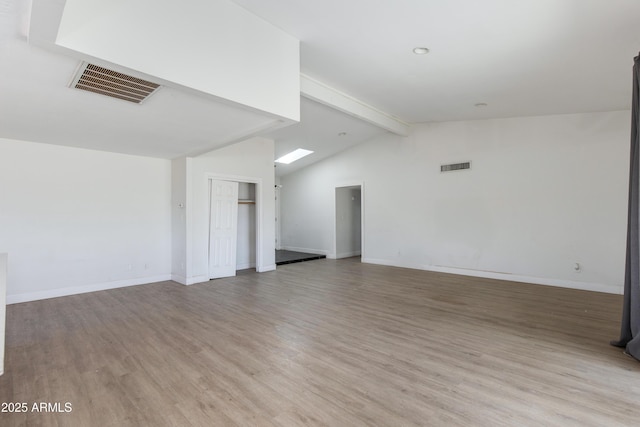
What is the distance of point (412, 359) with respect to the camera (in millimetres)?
2820

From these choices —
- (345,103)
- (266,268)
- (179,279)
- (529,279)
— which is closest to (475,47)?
(345,103)

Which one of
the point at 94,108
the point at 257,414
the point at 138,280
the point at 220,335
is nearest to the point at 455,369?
the point at 257,414

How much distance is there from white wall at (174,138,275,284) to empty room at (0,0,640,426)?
5 centimetres

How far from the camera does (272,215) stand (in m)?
7.37

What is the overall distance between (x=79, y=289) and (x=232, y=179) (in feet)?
10.7

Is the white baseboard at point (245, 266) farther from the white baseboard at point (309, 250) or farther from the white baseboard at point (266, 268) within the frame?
the white baseboard at point (309, 250)

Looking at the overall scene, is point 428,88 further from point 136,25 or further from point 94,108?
point 94,108

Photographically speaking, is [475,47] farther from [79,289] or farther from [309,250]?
[309,250]

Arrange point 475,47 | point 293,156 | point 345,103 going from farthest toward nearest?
1. point 293,156
2. point 345,103
3. point 475,47

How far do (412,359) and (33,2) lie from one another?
3627 mm

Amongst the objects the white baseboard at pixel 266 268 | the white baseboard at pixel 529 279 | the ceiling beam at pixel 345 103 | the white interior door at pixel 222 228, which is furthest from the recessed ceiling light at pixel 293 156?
the white baseboard at pixel 529 279

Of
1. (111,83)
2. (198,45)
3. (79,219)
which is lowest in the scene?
(79,219)

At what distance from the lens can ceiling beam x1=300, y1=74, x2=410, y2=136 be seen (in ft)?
15.6

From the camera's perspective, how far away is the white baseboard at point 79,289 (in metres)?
4.74
